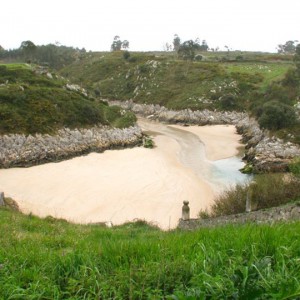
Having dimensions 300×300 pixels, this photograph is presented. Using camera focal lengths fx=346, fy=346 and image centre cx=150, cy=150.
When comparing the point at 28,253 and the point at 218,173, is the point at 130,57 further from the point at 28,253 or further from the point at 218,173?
the point at 28,253

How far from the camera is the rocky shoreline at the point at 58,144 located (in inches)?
1307

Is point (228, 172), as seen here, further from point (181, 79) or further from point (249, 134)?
point (181, 79)

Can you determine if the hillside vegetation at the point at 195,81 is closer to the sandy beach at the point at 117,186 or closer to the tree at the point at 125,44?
the sandy beach at the point at 117,186

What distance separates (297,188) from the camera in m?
16.7

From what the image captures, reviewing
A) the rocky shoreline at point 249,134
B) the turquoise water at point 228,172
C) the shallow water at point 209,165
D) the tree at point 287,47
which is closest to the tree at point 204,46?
the tree at point 287,47

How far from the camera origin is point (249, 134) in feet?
153

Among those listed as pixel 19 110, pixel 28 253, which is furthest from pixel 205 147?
pixel 28 253

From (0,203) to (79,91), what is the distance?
38.6 metres

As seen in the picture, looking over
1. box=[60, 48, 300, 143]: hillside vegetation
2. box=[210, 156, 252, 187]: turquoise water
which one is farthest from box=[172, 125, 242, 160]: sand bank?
box=[60, 48, 300, 143]: hillside vegetation

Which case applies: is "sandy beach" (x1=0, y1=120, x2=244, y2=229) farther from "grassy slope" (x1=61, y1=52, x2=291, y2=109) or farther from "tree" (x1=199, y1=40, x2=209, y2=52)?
"tree" (x1=199, y1=40, x2=209, y2=52)

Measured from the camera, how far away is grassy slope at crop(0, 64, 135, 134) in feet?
125

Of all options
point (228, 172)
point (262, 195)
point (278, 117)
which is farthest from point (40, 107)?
point (262, 195)

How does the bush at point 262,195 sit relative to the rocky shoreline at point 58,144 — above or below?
above

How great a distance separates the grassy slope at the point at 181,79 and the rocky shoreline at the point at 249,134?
3374mm
